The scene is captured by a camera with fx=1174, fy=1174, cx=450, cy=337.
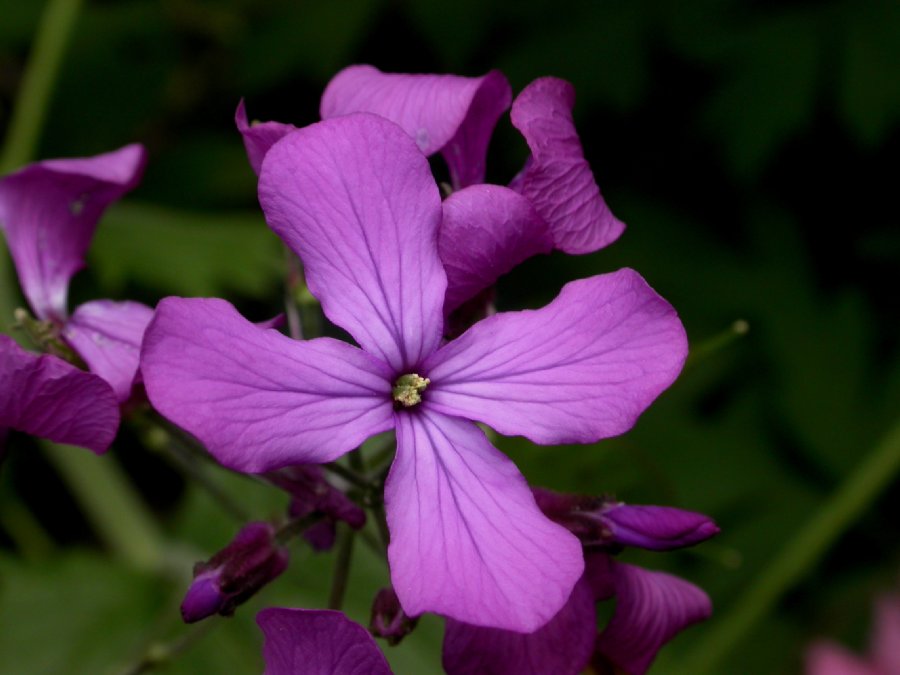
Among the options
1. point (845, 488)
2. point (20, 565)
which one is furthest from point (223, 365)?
point (845, 488)

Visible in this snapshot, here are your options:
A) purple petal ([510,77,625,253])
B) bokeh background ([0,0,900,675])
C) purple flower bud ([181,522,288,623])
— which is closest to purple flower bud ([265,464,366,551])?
purple flower bud ([181,522,288,623])

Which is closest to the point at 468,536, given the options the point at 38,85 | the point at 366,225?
the point at 366,225

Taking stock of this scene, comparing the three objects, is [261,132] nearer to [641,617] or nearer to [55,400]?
[55,400]

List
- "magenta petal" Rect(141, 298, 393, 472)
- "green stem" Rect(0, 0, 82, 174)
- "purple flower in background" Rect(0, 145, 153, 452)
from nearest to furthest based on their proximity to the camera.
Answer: "magenta petal" Rect(141, 298, 393, 472), "purple flower in background" Rect(0, 145, 153, 452), "green stem" Rect(0, 0, 82, 174)

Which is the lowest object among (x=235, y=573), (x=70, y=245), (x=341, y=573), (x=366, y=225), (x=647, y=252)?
(x=647, y=252)

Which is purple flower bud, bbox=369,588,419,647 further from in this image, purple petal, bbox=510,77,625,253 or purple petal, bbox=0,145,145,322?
purple petal, bbox=0,145,145,322
